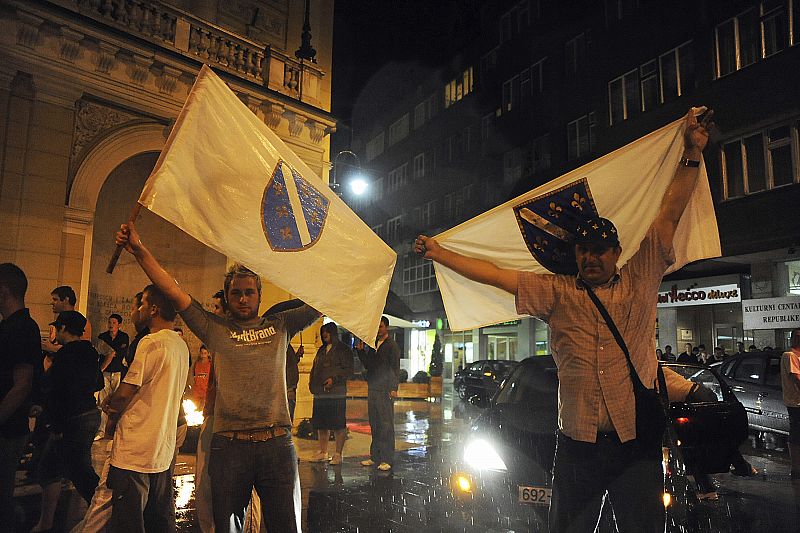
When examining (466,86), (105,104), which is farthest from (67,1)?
(466,86)

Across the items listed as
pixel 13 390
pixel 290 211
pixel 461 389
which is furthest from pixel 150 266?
pixel 461 389

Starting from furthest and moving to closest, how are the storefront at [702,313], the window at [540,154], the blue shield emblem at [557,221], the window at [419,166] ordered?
the window at [419,166] < the window at [540,154] < the storefront at [702,313] < the blue shield emblem at [557,221]

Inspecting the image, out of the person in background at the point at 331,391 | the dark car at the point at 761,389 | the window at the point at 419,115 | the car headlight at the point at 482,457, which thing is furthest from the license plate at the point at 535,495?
the window at the point at 419,115

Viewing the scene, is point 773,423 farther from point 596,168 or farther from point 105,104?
point 105,104

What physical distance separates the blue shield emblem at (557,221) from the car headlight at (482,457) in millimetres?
1845

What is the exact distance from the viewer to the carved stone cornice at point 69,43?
9531 mm

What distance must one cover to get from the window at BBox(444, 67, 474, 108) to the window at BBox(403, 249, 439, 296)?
1037 cm

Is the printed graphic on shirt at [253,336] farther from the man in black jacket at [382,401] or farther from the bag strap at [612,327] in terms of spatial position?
the man in black jacket at [382,401]

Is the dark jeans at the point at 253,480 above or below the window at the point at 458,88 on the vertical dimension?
below

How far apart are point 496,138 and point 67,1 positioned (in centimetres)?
2390

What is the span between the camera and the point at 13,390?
4.18 meters

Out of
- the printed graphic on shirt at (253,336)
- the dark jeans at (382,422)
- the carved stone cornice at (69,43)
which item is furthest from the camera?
the carved stone cornice at (69,43)

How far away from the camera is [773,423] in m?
11.3

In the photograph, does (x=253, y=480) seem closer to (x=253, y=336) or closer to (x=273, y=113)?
(x=253, y=336)
